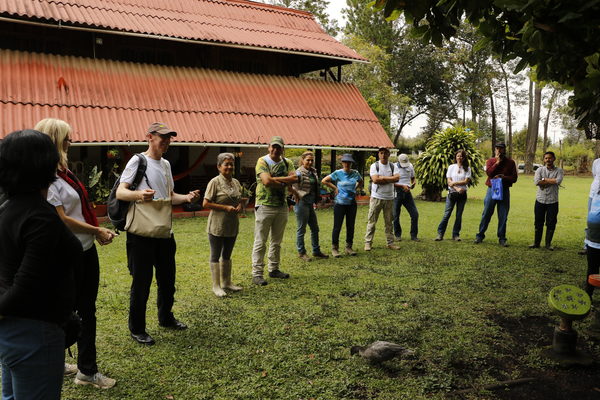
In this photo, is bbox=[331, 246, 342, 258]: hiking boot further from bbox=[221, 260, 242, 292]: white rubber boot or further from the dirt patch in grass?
the dirt patch in grass

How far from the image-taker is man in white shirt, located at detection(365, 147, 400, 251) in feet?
29.7

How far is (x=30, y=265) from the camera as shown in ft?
7.07

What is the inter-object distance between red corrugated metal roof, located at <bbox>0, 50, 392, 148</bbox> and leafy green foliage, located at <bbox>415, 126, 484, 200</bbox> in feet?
8.70

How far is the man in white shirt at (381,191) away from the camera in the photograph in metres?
9.05

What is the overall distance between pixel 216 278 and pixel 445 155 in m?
13.1

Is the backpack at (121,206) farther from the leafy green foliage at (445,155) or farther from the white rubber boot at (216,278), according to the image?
the leafy green foliage at (445,155)

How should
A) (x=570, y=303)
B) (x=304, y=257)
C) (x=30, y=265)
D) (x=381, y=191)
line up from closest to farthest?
(x=30, y=265) < (x=570, y=303) < (x=304, y=257) < (x=381, y=191)

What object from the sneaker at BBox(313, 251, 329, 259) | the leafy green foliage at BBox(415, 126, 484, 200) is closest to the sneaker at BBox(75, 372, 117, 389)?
the sneaker at BBox(313, 251, 329, 259)

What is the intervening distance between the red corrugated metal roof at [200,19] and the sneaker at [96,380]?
1146cm

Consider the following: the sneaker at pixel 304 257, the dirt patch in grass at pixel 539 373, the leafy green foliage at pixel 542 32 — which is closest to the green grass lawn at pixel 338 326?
the dirt patch in grass at pixel 539 373

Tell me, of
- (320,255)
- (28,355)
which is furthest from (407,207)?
(28,355)

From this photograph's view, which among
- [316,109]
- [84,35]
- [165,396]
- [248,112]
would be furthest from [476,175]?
[165,396]

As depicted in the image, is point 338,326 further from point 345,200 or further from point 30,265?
point 345,200

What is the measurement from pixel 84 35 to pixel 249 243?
8.89 metres
